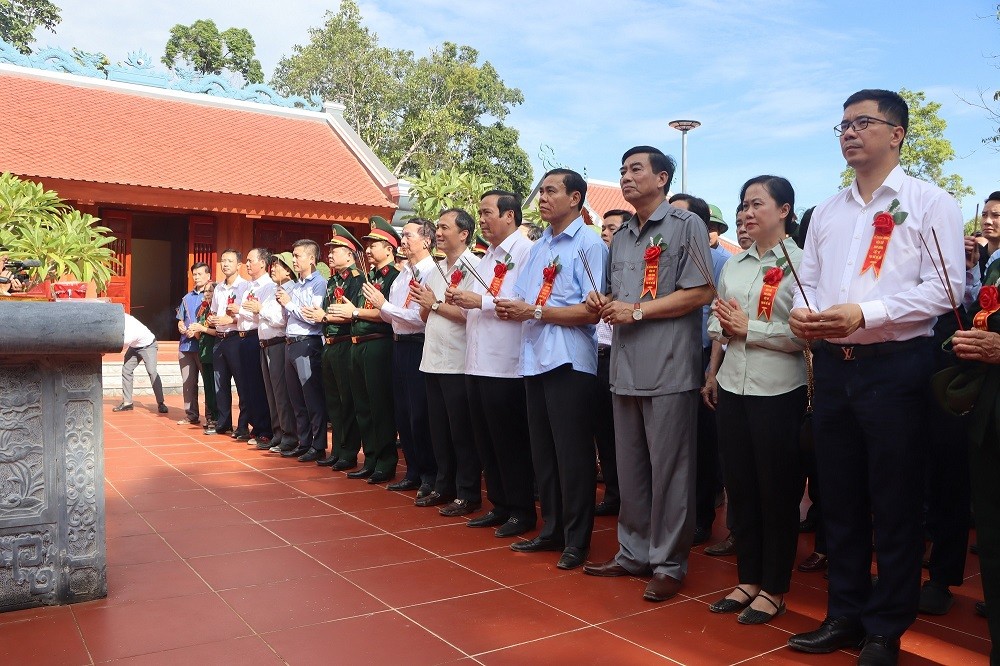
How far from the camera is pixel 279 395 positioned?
22.1ft

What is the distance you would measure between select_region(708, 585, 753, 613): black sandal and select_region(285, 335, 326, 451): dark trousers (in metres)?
3.94

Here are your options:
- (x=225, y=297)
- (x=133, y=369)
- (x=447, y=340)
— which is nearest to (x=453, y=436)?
(x=447, y=340)

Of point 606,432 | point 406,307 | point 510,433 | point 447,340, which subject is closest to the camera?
point 510,433

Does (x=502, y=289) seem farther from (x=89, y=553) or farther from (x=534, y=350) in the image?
(x=89, y=553)

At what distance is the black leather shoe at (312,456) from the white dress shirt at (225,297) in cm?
168

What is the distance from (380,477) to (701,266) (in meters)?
3.09

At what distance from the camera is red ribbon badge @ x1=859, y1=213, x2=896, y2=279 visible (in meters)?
2.62

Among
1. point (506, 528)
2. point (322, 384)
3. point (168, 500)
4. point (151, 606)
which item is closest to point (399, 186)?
point (322, 384)

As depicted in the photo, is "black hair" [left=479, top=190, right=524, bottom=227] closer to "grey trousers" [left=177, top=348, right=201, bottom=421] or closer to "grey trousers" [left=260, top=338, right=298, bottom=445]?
"grey trousers" [left=260, top=338, right=298, bottom=445]

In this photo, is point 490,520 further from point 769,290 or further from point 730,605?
point 769,290

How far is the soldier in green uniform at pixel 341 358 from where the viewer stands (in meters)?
5.91

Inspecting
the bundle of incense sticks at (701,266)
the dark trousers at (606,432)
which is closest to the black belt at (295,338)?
the dark trousers at (606,432)

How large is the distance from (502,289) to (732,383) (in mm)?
1507

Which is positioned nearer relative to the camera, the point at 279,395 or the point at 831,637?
the point at 831,637
